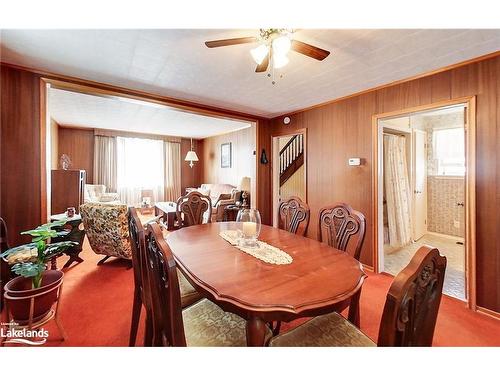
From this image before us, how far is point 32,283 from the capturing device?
63.0 inches

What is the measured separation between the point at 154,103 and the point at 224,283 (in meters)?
2.98


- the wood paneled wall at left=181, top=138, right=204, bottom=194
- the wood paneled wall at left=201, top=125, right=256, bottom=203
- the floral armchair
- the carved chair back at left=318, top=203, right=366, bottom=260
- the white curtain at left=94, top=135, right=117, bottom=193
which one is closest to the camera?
the carved chair back at left=318, top=203, right=366, bottom=260

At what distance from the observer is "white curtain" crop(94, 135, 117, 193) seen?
20.4ft

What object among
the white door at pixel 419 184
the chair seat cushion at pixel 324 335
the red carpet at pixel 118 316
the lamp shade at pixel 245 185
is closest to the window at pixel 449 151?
the white door at pixel 419 184

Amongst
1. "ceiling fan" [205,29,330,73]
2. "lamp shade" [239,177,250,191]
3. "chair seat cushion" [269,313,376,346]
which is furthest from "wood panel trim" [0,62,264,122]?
"chair seat cushion" [269,313,376,346]

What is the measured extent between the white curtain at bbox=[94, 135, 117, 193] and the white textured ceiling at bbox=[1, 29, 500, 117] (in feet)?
14.1

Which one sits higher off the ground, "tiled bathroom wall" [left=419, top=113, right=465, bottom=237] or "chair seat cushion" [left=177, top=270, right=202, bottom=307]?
"tiled bathroom wall" [left=419, top=113, right=465, bottom=237]

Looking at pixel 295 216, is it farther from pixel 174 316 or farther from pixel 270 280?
pixel 174 316

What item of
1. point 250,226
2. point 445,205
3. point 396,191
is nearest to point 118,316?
point 250,226

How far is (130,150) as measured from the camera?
6.72 metres

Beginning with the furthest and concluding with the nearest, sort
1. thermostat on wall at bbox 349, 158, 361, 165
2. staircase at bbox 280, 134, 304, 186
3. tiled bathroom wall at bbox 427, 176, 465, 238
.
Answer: staircase at bbox 280, 134, 304, 186, tiled bathroom wall at bbox 427, 176, 465, 238, thermostat on wall at bbox 349, 158, 361, 165

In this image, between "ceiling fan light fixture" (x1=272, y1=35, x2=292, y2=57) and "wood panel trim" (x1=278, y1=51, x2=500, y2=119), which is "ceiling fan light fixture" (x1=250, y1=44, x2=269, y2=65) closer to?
"ceiling fan light fixture" (x1=272, y1=35, x2=292, y2=57)
